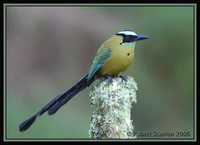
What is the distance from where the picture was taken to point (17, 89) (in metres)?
11.7

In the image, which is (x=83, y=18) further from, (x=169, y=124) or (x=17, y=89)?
(x=169, y=124)

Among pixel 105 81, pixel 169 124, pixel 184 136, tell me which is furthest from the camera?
pixel 169 124

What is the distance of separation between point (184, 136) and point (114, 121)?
1419 mm

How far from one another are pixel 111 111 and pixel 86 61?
734 centimetres

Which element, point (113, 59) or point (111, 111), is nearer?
point (111, 111)

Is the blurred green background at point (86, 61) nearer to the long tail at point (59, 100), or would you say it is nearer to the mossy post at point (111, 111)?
the long tail at point (59, 100)

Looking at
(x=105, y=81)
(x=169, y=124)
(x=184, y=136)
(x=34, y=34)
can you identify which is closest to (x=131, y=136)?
(x=105, y=81)

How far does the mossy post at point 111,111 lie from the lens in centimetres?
536

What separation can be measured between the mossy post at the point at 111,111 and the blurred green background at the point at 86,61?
4754 millimetres

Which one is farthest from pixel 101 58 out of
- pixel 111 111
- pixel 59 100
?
pixel 111 111

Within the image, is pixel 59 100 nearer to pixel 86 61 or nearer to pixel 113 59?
pixel 113 59

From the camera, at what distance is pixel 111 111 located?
544 centimetres

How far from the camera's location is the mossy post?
211 inches

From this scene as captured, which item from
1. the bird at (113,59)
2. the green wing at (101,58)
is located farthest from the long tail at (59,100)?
the green wing at (101,58)
